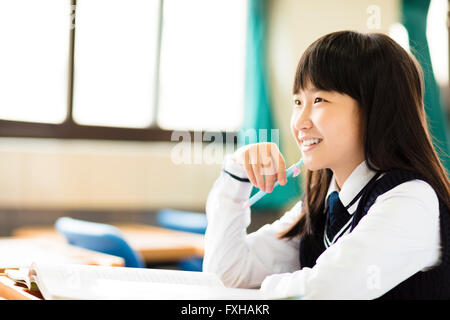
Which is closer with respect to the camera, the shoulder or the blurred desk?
the shoulder

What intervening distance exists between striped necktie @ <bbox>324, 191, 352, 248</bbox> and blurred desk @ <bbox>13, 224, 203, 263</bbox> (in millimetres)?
1226

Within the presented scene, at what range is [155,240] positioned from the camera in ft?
8.75

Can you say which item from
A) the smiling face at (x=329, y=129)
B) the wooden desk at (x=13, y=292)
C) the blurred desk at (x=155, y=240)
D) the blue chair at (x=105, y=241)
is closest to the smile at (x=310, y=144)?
the smiling face at (x=329, y=129)

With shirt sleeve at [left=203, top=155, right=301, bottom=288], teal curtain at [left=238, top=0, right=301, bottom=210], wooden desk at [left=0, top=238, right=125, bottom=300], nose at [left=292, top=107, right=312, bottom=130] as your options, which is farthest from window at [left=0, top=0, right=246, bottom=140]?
nose at [left=292, top=107, right=312, bottom=130]

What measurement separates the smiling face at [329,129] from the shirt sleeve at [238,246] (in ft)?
0.72

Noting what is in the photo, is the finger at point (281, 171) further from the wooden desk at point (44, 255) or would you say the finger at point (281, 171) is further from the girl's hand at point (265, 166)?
the wooden desk at point (44, 255)

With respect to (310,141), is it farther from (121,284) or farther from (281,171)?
(121,284)

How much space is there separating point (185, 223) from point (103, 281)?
2.25m

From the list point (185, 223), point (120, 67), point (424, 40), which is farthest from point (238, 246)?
point (424, 40)

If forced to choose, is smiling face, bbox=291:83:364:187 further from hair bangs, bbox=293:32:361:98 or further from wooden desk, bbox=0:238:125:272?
wooden desk, bbox=0:238:125:272

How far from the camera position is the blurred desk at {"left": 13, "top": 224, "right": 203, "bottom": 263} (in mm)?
2436

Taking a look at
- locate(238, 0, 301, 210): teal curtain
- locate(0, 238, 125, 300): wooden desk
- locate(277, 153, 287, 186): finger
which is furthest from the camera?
locate(238, 0, 301, 210): teal curtain

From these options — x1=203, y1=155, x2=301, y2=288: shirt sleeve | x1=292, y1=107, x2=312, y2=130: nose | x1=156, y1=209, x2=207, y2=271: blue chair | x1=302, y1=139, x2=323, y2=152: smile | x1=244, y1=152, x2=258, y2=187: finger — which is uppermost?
x1=292, y1=107, x2=312, y2=130: nose

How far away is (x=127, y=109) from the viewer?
3.51 meters
